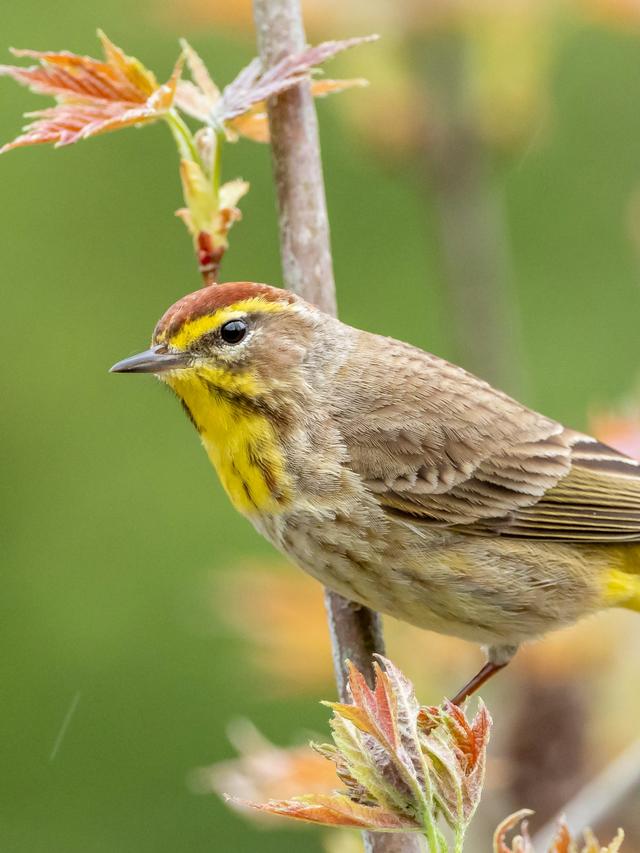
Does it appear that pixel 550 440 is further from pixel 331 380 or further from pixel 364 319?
pixel 364 319

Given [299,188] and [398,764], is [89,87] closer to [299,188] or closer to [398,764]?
[299,188]

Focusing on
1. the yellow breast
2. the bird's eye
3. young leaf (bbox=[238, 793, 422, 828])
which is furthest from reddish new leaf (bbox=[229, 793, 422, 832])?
the bird's eye

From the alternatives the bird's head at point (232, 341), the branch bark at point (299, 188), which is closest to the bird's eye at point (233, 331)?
the bird's head at point (232, 341)

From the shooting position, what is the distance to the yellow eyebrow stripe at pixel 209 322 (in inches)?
129

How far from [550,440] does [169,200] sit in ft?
11.5

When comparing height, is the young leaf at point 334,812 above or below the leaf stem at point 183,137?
below

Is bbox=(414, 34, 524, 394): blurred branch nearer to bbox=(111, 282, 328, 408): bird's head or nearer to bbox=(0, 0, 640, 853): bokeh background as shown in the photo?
bbox=(0, 0, 640, 853): bokeh background

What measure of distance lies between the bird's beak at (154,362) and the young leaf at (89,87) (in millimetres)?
674

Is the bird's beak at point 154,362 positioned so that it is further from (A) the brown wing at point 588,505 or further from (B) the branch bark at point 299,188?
(A) the brown wing at point 588,505

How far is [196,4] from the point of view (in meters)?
3.64

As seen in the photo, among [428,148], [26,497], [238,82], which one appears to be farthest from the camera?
[26,497]

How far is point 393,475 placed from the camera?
3.50 metres

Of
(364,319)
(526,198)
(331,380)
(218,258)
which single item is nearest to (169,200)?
(364,319)

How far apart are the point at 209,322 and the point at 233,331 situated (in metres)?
0.13
